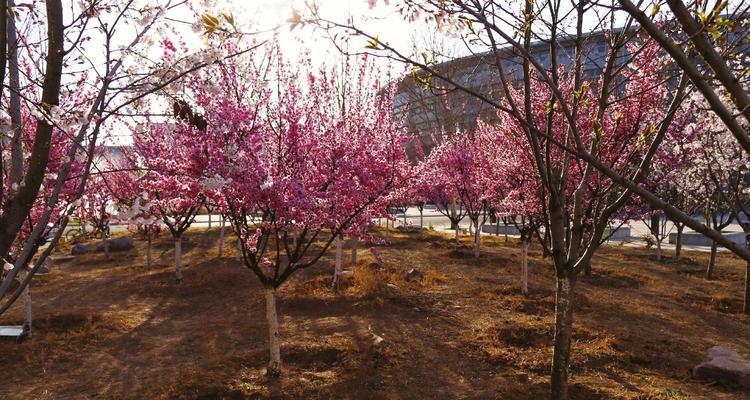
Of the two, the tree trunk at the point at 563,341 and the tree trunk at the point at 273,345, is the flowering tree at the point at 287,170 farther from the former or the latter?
the tree trunk at the point at 563,341

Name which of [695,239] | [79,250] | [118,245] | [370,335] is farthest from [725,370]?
[79,250]

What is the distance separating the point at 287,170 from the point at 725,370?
6.39 meters

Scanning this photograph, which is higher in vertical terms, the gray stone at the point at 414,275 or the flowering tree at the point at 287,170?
the flowering tree at the point at 287,170

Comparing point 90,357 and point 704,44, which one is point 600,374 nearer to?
point 704,44

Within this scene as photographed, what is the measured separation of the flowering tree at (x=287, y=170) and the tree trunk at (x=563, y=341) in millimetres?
3001

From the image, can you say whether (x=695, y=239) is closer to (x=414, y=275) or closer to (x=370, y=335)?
(x=414, y=275)

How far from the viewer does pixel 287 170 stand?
21.6 feet

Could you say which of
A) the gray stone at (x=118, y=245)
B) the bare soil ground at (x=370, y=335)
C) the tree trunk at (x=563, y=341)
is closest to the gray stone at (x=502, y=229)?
the bare soil ground at (x=370, y=335)

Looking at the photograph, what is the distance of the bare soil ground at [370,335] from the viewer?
19.6 feet

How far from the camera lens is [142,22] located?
10.5 feet

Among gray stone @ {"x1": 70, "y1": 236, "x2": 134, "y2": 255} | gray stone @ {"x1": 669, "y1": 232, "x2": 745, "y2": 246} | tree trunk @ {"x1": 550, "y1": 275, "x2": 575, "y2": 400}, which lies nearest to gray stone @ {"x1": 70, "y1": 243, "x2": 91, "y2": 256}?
gray stone @ {"x1": 70, "y1": 236, "x2": 134, "y2": 255}

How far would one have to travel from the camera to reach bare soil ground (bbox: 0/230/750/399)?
599 centimetres

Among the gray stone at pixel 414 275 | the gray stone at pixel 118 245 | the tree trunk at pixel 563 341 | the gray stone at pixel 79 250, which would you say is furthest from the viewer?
the gray stone at pixel 118 245

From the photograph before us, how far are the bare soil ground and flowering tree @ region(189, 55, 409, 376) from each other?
48.5 inches
